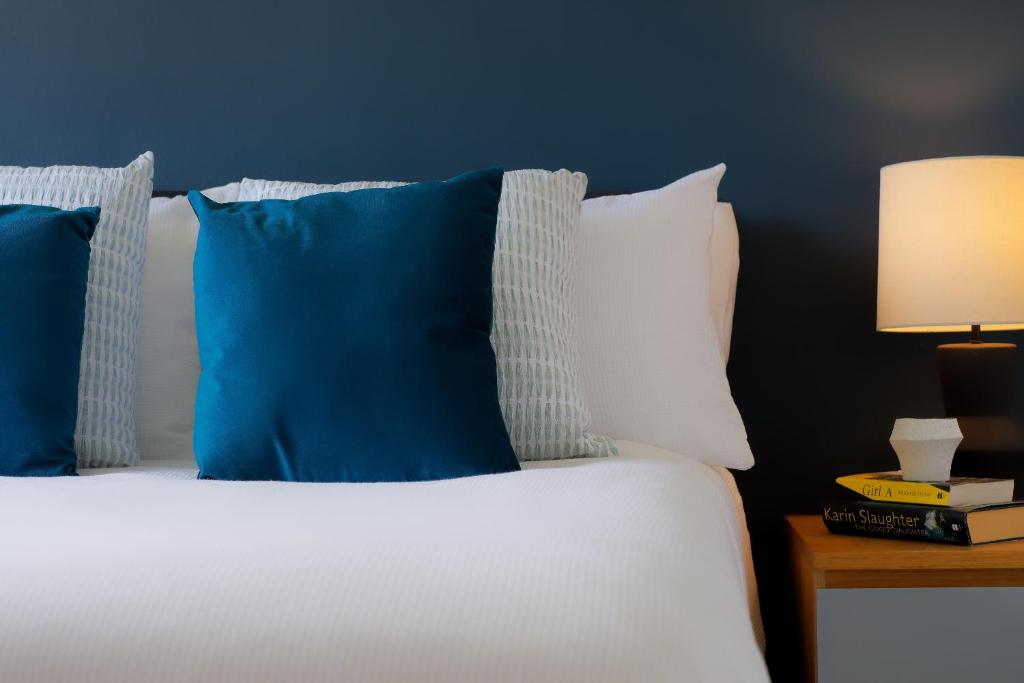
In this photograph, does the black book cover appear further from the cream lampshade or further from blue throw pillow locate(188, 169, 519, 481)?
blue throw pillow locate(188, 169, 519, 481)

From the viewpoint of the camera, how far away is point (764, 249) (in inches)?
89.6

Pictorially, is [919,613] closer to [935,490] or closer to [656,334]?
[935,490]

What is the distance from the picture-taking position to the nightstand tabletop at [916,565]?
1.60 metres

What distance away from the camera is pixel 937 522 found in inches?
65.2

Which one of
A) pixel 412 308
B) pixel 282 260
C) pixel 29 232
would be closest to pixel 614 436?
pixel 412 308

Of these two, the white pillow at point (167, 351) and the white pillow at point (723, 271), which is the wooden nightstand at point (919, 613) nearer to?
the white pillow at point (723, 271)

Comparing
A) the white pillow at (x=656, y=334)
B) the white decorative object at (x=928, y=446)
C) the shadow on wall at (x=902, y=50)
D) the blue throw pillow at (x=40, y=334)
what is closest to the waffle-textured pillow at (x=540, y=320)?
the white pillow at (x=656, y=334)

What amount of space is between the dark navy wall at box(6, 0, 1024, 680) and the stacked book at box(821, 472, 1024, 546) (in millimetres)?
475

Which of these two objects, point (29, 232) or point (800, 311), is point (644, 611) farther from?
point (800, 311)

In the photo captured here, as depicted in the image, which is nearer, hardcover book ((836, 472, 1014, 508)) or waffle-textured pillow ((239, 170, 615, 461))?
waffle-textured pillow ((239, 170, 615, 461))

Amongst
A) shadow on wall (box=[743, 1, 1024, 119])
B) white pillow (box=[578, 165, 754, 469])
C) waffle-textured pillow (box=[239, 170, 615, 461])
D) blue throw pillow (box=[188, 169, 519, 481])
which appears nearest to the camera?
blue throw pillow (box=[188, 169, 519, 481])

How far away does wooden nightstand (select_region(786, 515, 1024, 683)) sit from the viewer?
5.19 ft

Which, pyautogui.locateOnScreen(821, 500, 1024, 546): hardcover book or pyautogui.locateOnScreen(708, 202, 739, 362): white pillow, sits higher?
pyautogui.locateOnScreen(708, 202, 739, 362): white pillow

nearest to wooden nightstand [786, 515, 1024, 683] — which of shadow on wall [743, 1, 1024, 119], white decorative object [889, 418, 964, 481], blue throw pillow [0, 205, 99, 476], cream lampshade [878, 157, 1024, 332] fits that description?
white decorative object [889, 418, 964, 481]
